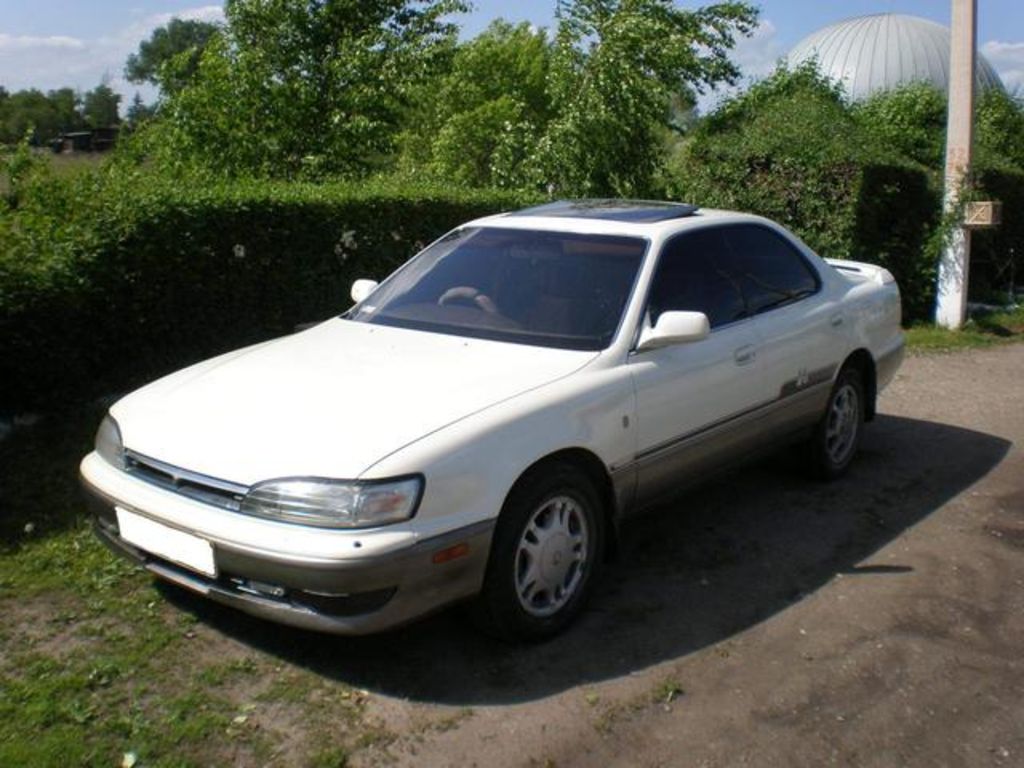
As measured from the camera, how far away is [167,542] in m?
3.67

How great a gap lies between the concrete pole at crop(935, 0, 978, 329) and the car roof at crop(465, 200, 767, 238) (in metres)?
6.68

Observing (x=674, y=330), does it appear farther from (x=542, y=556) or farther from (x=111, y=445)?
(x=111, y=445)

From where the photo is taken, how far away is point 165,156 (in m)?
11.2

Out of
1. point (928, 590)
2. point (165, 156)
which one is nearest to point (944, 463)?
point (928, 590)

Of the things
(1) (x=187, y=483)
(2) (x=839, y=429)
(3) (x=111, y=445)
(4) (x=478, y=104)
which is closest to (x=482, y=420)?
(1) (x=187, y=483)

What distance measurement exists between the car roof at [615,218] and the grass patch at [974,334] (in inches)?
226

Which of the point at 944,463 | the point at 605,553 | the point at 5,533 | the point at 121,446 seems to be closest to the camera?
the point at 121,446

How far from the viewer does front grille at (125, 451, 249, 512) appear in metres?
3.52

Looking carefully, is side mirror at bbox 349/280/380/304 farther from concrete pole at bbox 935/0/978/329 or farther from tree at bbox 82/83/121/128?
tree at bbox 82/83/121/128

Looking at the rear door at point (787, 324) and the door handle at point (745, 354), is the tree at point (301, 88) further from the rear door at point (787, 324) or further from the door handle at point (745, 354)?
the door handle at point (745, 354)

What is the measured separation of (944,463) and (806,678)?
3.18 m

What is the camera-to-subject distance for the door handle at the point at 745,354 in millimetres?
4879

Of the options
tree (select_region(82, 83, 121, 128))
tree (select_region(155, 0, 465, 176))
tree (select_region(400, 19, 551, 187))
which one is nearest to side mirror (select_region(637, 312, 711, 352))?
tree (select_region(155, 0, 465, 176))

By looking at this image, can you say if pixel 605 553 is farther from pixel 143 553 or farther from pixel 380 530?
pixel 143 553
